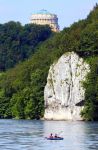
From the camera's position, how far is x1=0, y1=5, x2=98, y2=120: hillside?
141 m

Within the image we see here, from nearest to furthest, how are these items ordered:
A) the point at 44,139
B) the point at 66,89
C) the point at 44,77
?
1. the point at 44,139
2. the point at 66,89
3. the point at 44,77

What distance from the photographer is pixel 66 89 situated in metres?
144

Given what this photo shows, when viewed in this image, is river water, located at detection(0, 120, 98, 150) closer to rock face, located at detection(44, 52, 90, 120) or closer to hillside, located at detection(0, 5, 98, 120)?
rock face, located at detection(44, 52, 90, 120)

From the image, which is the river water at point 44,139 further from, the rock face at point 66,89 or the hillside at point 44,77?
the hillside at point 44,77

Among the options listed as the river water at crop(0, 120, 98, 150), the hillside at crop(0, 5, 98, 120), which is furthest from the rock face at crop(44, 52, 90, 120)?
the river water at crop(0, 120, 98, 150)

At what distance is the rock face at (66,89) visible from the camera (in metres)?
141

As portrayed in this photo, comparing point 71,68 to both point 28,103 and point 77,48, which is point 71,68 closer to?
point 77,48

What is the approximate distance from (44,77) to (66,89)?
14.1m

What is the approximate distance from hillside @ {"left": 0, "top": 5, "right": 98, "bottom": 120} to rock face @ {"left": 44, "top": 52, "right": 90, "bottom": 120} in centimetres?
122

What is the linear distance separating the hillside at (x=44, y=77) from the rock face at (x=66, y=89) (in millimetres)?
1217

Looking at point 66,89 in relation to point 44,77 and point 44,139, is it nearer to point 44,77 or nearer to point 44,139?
point 44,77

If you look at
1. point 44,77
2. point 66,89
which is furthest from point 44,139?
point 44,77

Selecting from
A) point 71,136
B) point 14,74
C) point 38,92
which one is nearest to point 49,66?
point 38,92

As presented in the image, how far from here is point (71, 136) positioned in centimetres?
9600
